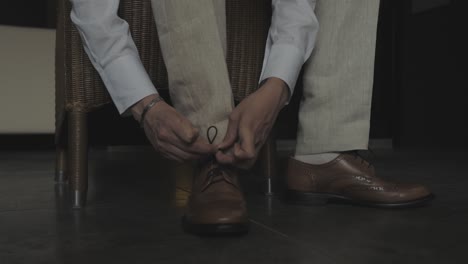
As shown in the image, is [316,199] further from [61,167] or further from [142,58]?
[61,167]

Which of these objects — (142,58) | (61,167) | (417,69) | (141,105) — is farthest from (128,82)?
(417,69)

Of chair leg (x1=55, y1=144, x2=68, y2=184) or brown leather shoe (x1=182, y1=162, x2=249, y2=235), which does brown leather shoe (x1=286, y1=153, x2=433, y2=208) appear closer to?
brown leather shoe (x1=182, y1=162, x2=249, y2=235)

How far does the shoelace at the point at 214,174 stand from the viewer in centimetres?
82

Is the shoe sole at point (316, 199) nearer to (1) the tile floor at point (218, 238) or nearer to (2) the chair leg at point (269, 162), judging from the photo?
(1) the tile floor at point (218, 238)

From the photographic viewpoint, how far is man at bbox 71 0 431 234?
795mm

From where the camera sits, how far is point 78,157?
1.00 metres

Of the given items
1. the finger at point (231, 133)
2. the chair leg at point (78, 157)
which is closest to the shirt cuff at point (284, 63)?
the finger at point (231, 133)

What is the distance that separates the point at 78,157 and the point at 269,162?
1.41 ft

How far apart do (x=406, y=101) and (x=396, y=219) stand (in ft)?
9.07

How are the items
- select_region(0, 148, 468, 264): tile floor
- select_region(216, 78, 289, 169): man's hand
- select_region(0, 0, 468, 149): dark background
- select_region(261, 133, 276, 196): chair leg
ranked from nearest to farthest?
select_region(0, 148, 468, 264): tile floor → select_region(216, 78, 289, 169): man's hand → select_region(261, 133, 276, 196): chair leg → select_region(0, 0, 468, 149): dark background

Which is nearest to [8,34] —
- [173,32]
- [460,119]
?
[173,32]

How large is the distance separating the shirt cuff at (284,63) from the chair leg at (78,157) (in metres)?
0.38

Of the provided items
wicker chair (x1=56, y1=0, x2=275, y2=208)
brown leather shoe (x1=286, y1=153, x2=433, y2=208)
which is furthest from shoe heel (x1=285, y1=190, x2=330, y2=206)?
wicker chair (x1=56, y1=0, x2=275, y2=208)

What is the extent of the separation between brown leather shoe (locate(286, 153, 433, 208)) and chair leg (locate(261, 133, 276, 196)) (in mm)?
132
